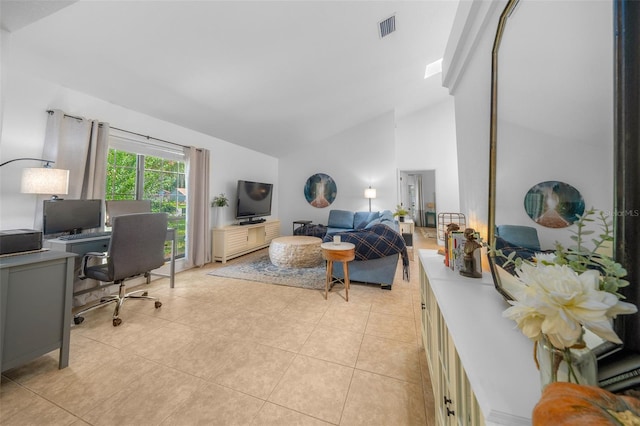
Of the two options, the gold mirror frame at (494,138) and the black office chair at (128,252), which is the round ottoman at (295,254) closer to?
the black office chair at (128,252)

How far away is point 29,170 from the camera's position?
5.93 feet

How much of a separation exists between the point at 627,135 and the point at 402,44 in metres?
3.29

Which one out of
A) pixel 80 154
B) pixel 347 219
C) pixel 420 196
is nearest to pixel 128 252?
pixel 80 154

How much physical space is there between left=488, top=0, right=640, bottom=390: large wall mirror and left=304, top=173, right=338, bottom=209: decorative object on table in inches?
197

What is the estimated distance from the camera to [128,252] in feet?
6.80

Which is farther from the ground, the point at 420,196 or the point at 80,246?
the point at 420,196

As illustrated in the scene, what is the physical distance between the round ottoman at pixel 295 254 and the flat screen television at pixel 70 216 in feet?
7.10

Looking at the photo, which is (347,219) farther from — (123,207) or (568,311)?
(568,311)

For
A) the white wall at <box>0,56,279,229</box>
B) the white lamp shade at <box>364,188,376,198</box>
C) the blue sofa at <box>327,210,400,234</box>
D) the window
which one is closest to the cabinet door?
the window

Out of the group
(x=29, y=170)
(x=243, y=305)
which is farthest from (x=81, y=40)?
(x=243, y=305)

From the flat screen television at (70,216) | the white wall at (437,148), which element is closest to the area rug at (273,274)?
the flat screen television at (70,216)

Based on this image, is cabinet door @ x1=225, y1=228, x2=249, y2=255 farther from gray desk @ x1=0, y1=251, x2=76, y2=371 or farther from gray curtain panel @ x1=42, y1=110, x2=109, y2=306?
gray desk @ x1=0, y1=251, x2=76, y2=371

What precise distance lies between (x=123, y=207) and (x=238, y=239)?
197 centimetres

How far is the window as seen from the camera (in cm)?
285
